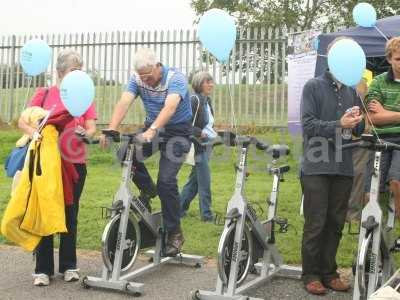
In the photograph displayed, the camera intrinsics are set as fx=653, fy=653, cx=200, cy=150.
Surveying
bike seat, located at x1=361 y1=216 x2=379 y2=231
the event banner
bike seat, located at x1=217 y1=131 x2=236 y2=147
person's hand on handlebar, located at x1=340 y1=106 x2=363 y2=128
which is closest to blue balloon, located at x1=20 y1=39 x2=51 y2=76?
bike seat, located at x1=217 y1=131 x2=236 y2=147

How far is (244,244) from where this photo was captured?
17.6ft

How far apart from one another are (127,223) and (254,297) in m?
1.26

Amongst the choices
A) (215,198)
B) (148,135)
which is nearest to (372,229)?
(148,135)

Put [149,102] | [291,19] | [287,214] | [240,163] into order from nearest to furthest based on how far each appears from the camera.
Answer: [240,163] → [149,102] → [287,214] → [291,19]

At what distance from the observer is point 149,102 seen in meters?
6.09

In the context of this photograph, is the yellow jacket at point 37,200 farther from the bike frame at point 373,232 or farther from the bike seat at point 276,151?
the bike frame at point 373,232

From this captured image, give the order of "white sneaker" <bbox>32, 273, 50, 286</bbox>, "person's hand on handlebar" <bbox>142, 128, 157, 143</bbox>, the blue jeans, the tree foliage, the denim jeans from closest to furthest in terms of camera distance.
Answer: "person's hand on handlebar" <bbox>142, 128, 157, 143</bbox> → "white sneaker" <bbox>32, 273, 50, 286</bbox> → the denim jeans → the blue jeans → the tree foliage

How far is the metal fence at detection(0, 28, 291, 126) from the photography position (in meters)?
14.2

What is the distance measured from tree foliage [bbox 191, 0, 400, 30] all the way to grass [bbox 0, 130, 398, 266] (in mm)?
9676

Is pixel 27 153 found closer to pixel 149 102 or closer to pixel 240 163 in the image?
pixel 149 102

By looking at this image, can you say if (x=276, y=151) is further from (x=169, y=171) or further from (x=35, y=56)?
(x=35, y=56)

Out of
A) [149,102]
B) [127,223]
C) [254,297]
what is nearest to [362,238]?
[254,297]

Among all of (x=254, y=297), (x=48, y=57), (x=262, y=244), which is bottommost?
(x=254, y=297)

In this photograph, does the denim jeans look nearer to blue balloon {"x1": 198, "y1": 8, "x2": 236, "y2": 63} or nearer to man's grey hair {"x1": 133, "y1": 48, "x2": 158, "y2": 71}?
man's grey hair {"x1": 133, "y1": 48, "x2": 158, "y2": 71}
